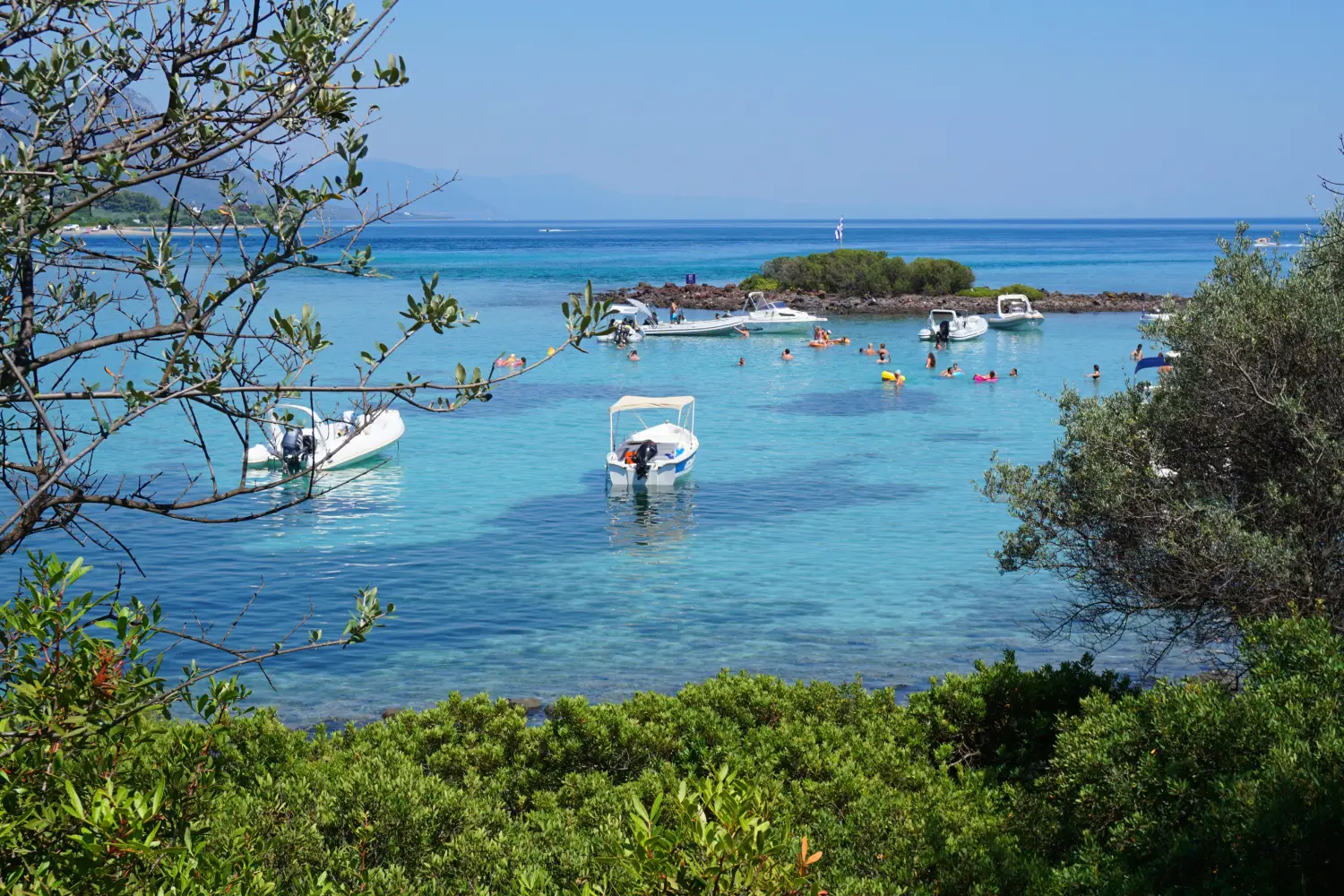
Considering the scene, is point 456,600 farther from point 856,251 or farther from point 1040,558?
point 856,251

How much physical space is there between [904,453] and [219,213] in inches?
1206

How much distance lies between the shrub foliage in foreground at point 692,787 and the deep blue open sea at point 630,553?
2199 millimetres

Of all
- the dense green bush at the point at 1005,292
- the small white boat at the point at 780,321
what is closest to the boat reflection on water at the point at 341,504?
the small white boat at the point at 780,321

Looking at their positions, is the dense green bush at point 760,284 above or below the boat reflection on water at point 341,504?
above

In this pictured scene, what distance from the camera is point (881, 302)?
3388 inches

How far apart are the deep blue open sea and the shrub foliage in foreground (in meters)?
2.20

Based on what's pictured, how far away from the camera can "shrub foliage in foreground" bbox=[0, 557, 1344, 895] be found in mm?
4023

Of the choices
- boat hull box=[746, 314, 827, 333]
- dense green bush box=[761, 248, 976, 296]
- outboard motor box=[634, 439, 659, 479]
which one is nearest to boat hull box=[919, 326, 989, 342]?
boat hull box=[746, 314, 827, 333]

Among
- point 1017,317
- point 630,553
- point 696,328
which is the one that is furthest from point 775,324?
point 630,553

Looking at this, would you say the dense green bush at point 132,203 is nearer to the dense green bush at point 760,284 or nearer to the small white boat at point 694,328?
the small white boat at point 694,328

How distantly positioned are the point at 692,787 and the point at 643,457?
21207 mm

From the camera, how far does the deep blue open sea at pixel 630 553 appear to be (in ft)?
56.8

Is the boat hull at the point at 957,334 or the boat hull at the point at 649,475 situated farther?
the boat hull at the point at 957,334

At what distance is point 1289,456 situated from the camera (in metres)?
11.0
